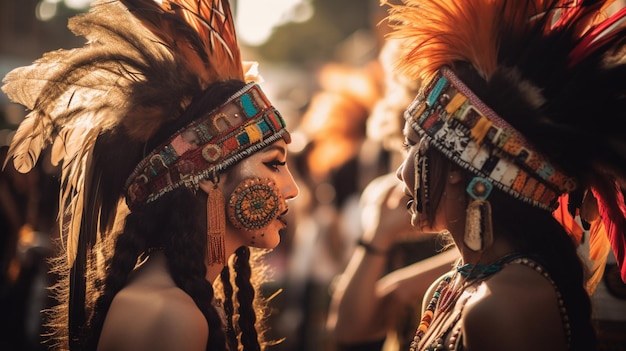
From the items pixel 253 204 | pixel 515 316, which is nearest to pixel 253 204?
pixel 253 204

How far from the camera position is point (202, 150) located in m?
3.13

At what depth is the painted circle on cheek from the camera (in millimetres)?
3184

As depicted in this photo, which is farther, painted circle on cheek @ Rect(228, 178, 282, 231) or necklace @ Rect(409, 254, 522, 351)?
painted circle on cheek @ Rect(228, 178, 282, 231)

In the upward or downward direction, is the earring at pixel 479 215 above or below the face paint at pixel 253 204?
below

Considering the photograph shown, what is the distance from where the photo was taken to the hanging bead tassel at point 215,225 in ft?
10.3

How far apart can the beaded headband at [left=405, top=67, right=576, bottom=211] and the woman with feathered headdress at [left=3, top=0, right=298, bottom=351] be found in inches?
31.6

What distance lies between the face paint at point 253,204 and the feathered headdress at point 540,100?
2.45 ft

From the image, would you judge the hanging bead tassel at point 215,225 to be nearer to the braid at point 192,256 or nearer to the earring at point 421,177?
the braid at point 192,256

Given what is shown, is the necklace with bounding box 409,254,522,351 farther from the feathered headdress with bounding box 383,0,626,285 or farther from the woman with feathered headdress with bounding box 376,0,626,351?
the feathered headdress with bounding box 383,0,626,285

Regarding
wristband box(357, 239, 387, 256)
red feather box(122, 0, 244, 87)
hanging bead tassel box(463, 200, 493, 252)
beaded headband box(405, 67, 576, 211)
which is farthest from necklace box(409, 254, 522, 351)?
wristband box(357, 239, 387, 256)

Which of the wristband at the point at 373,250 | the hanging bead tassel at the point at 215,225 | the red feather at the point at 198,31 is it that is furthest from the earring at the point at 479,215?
the wristband at the point at 373,250

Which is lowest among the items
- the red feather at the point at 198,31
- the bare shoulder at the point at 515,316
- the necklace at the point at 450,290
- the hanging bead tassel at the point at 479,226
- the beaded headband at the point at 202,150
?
the bare shoulder at the point at 515,316

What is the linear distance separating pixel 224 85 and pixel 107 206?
0.75 meters

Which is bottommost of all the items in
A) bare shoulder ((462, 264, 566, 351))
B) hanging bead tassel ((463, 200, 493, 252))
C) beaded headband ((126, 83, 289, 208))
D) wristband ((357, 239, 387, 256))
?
bare shoulder ((462, 264, 566, 351))
